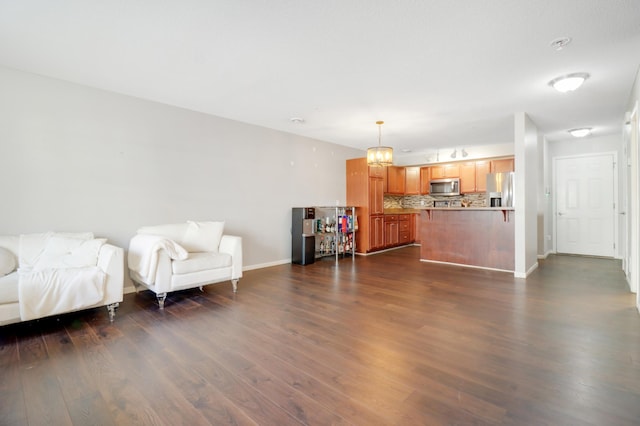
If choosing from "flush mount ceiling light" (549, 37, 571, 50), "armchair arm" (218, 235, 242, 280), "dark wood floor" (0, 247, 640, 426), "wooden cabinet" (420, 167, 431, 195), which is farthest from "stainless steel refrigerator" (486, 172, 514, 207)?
"armchair arm" (218, 235, 242, 280)

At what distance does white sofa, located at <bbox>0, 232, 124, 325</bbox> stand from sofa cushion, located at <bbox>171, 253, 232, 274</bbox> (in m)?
0.60

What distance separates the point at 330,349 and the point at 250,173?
374 centimetres

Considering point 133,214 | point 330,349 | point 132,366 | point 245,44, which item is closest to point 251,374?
point 330,349

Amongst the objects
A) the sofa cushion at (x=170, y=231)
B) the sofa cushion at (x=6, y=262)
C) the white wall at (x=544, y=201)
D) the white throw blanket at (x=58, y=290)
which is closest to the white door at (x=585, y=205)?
the white wall at (x=544, y=201)

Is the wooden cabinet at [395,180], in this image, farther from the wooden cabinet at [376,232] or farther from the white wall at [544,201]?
the white wall at [544,201]

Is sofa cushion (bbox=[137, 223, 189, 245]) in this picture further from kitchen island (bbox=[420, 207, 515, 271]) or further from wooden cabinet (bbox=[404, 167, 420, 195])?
wooden cabinet (bbox=[404, 167, 420, 195])

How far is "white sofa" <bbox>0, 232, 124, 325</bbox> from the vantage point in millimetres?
2611

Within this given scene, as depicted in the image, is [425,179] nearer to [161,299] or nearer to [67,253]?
[161,299]

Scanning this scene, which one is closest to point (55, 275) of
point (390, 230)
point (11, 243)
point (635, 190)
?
point (11, 243)

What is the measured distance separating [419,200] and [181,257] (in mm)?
7570

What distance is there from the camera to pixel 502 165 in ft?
24.7

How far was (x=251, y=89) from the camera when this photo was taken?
12.5 feet

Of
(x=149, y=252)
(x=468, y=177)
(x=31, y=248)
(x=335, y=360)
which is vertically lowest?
(x=335, y=360)

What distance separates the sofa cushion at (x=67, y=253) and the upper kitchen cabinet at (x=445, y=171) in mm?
7865
